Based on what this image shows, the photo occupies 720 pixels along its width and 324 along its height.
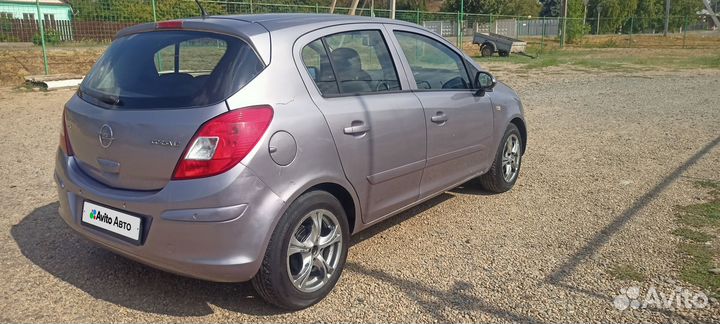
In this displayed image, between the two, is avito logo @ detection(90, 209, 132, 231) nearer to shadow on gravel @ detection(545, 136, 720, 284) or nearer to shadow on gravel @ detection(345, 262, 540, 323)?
shadow on gravel @ detection(345, 262, 540, 323)

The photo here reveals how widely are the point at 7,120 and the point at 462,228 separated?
8.23 metres

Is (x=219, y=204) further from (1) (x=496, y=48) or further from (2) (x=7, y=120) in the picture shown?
(1) (x=496, y=48)

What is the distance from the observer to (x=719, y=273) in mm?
3473

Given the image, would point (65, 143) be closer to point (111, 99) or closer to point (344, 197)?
point (111, 99)

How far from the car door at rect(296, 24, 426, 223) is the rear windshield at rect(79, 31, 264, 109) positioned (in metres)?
0.41

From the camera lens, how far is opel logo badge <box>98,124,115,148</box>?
2.92m

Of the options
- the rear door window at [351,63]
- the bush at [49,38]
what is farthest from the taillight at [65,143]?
the bush at [49,38]

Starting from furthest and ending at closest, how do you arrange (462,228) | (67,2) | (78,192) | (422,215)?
(67,2) < (422,215) < (462,228) < (78,192)

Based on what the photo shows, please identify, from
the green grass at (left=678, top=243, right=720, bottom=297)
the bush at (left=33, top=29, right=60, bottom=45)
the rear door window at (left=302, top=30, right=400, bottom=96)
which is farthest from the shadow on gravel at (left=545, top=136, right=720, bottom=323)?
the bush at (left=33, top=29, right=60, bottom=45)

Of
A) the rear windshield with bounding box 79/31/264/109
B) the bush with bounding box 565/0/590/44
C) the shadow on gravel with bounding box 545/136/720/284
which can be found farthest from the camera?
the bush with bounding box 565/0/590/44

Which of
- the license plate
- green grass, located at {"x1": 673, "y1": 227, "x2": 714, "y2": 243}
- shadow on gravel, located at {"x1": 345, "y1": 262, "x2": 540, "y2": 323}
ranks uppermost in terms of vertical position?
the license plate

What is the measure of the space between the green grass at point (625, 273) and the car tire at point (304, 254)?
1.73 meters

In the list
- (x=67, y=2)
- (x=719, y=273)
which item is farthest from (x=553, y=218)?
(x=67, y=2)

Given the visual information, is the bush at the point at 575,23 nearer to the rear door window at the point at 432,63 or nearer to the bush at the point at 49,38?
the bush at the point at 49,38
